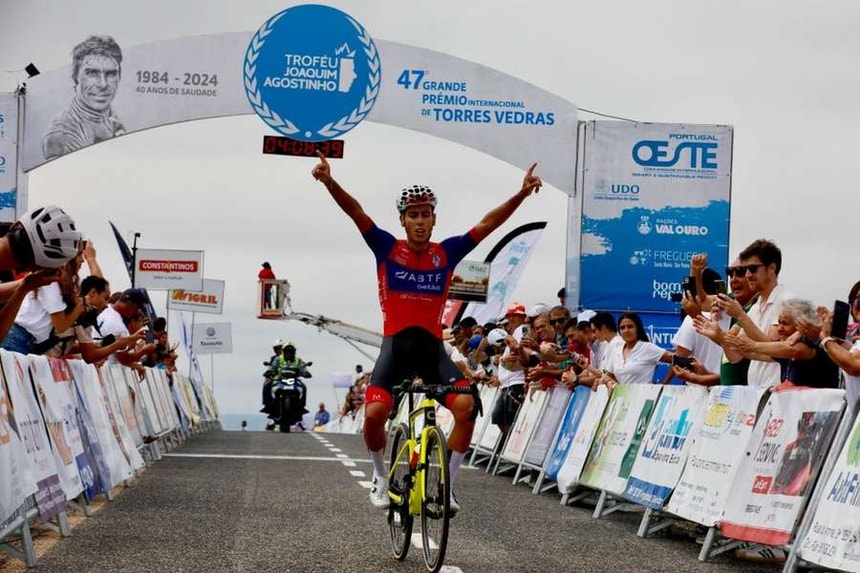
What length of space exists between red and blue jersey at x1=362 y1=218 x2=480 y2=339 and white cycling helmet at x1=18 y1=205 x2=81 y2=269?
347 centimetres

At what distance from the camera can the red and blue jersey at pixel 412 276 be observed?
31.2 ft

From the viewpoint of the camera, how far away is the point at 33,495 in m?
8.95

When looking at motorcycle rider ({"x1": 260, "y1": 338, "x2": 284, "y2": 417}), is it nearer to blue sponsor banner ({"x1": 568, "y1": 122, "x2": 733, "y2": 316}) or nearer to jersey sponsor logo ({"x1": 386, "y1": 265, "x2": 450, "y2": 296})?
blue sponsor banner ({"x1": 568, "y1": 122, "x2": 733, "y2": 316})

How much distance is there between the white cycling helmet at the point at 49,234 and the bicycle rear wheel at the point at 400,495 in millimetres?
3271

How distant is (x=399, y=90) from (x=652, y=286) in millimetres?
5149

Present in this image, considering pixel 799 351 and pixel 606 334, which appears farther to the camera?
pixel 606 334

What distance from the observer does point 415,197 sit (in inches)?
376

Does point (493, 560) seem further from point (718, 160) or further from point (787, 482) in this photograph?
point (718, 160)

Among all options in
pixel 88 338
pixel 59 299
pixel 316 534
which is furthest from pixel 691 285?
pixel 88 338

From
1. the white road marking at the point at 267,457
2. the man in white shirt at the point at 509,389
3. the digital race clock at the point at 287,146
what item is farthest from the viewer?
the digital race clock at the point at 287,146

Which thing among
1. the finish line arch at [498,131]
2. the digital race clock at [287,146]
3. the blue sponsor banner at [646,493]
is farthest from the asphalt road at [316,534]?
the finish line arch at [498,131]

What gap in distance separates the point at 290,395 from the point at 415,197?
27083 mm

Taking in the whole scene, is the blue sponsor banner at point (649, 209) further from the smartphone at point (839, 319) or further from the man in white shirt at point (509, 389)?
the smartphone at point (839, 319)

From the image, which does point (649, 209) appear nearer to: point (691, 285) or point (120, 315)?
point (120, 315)
